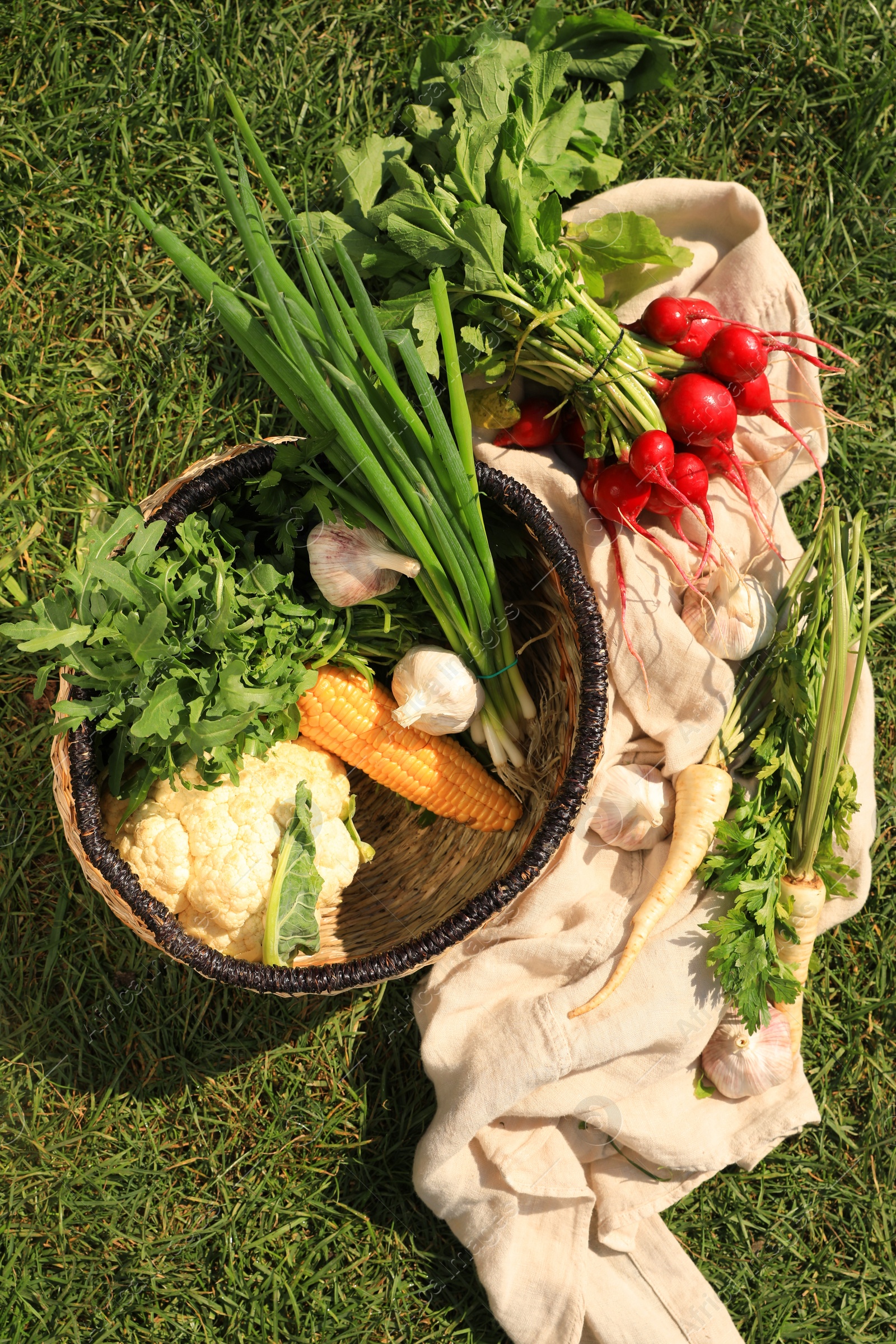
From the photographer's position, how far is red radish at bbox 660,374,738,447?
66.6 inches

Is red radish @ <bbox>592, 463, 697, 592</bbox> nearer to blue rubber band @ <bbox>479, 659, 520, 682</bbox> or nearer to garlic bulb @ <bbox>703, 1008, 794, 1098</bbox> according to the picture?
blue rubber band @ <bbox>479, 659, 520, 682</bbox>

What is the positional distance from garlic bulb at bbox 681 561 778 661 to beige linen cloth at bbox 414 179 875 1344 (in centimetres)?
5

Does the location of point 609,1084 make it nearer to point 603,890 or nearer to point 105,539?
point 603,890

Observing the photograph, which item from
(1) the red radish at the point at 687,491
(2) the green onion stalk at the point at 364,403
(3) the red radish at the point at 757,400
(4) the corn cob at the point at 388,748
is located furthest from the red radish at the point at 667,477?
(4) the corn cob at the point at 388,748

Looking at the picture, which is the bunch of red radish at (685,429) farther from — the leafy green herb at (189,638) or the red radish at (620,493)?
A: the leafy green herb at (189,638)

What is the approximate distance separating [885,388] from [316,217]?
137 centimetres

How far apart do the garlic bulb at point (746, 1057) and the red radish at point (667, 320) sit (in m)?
1.34

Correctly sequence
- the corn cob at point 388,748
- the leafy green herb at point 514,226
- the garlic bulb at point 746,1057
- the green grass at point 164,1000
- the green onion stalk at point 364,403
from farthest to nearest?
the green grass at point 164,1000 → the garlic bulb at point 746,1057 → the corn cob at point 388,748 → the leafy green herb at point 514,226 → the green onion stalk at point 364,403

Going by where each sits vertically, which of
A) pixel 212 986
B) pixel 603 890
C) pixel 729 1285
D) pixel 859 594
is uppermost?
pixel 859 594

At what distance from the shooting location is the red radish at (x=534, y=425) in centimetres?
182

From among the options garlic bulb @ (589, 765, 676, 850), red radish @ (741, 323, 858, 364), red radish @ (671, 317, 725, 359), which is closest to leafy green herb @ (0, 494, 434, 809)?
garlic bulb @ (589, 765, 676, 850)

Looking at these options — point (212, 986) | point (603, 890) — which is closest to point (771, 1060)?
point (603, 890)

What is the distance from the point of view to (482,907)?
64.7 inches

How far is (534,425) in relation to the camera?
182cm
